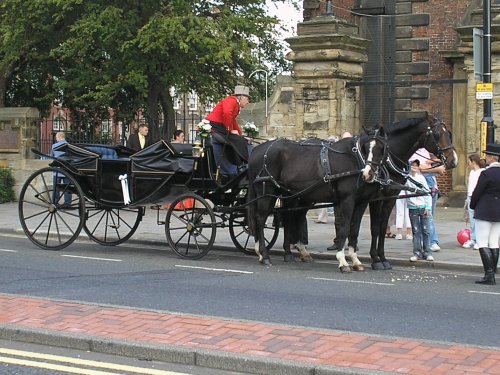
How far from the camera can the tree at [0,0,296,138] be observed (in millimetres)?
28797

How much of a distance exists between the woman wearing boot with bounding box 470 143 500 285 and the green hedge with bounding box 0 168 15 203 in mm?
16287

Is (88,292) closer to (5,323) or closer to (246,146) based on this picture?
(5,323)

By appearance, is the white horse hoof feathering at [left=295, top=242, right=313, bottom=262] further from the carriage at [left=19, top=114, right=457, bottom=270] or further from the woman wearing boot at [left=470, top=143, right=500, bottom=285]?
the woman wearing boot at [left=470, top=143, right=500, bottom=285]

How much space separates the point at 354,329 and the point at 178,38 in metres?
21.0

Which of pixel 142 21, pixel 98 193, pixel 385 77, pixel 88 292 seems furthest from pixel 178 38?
pixel 88 292

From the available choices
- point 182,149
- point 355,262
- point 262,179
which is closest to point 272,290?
point 355,262

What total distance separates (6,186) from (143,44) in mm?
6746

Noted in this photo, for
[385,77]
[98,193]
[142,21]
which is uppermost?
[142,21]

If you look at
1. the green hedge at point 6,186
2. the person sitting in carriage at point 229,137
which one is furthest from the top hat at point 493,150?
the green hedge at point 6,186

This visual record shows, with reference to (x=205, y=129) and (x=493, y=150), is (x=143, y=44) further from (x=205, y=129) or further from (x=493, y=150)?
(x=493, y=150)

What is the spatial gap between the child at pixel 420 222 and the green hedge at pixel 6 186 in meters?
13.8

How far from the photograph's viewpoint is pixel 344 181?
12.9 m

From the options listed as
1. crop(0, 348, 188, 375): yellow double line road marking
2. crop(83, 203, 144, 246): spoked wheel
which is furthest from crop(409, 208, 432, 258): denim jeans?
crop(0, 348, 188, 375): yellow double line road marking

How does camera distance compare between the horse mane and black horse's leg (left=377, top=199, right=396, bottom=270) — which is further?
black horse's leg (left=377, top=199, right=396, bottom=270)
